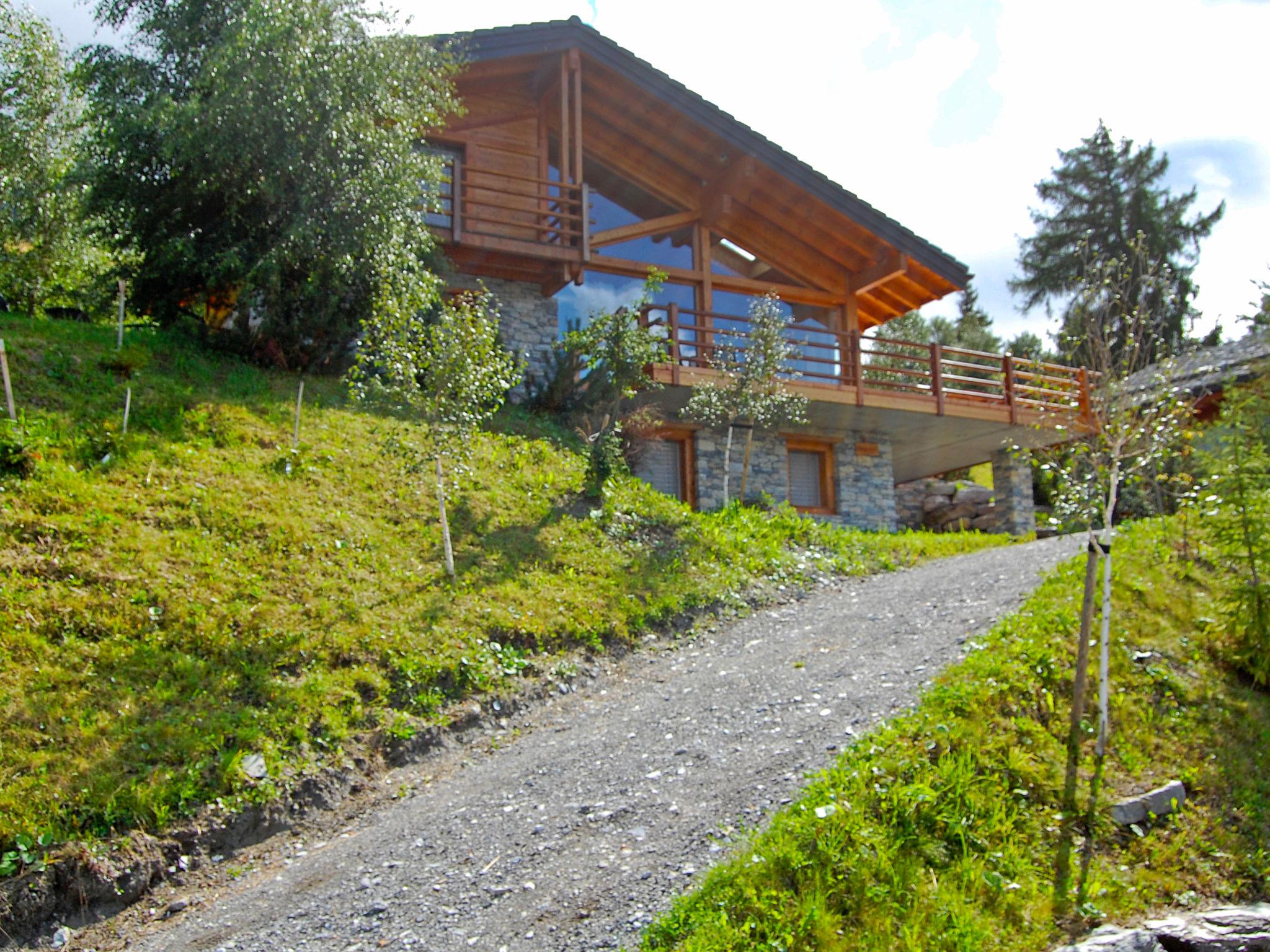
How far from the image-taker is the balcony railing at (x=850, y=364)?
18.3 meters

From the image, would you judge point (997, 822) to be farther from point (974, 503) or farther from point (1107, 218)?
point (1107, 218)

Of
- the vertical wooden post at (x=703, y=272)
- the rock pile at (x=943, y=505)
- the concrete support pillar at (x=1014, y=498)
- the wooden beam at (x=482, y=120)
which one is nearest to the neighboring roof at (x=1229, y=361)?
the concrete support pillar at (x=1014, y=498)

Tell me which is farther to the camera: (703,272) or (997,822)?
(703,272)

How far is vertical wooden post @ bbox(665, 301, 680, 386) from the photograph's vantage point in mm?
17422

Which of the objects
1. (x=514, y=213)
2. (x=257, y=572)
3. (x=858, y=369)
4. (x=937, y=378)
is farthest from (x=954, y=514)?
(x=257, y=572)

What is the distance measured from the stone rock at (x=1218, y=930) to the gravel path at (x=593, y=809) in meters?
2.39

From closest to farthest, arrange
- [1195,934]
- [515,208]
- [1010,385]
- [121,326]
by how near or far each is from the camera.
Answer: [1195,934]
[121,326]
[515,208]
[1010,385]

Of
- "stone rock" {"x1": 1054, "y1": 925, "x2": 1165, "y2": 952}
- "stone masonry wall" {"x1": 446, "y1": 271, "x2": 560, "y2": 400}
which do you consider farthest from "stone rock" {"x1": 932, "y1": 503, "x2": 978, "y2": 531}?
"stone rock" {"x1": 1054, "y1": 925, "x2": 1165, "y2": 952}

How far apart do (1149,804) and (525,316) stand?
13.7m

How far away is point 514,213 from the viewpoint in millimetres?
19031

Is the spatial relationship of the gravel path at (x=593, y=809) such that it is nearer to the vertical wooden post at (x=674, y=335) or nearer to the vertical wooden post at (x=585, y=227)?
the vertical wooden post at (x=674, y=335)

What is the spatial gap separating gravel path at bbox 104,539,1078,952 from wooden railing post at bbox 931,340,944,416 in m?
9.86

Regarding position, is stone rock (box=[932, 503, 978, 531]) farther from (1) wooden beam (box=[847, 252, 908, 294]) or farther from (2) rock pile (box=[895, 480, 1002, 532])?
(1) wooden beam (box=[847, 252, 908, 294])

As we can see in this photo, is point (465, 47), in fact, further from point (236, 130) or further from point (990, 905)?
point (990, 905)
